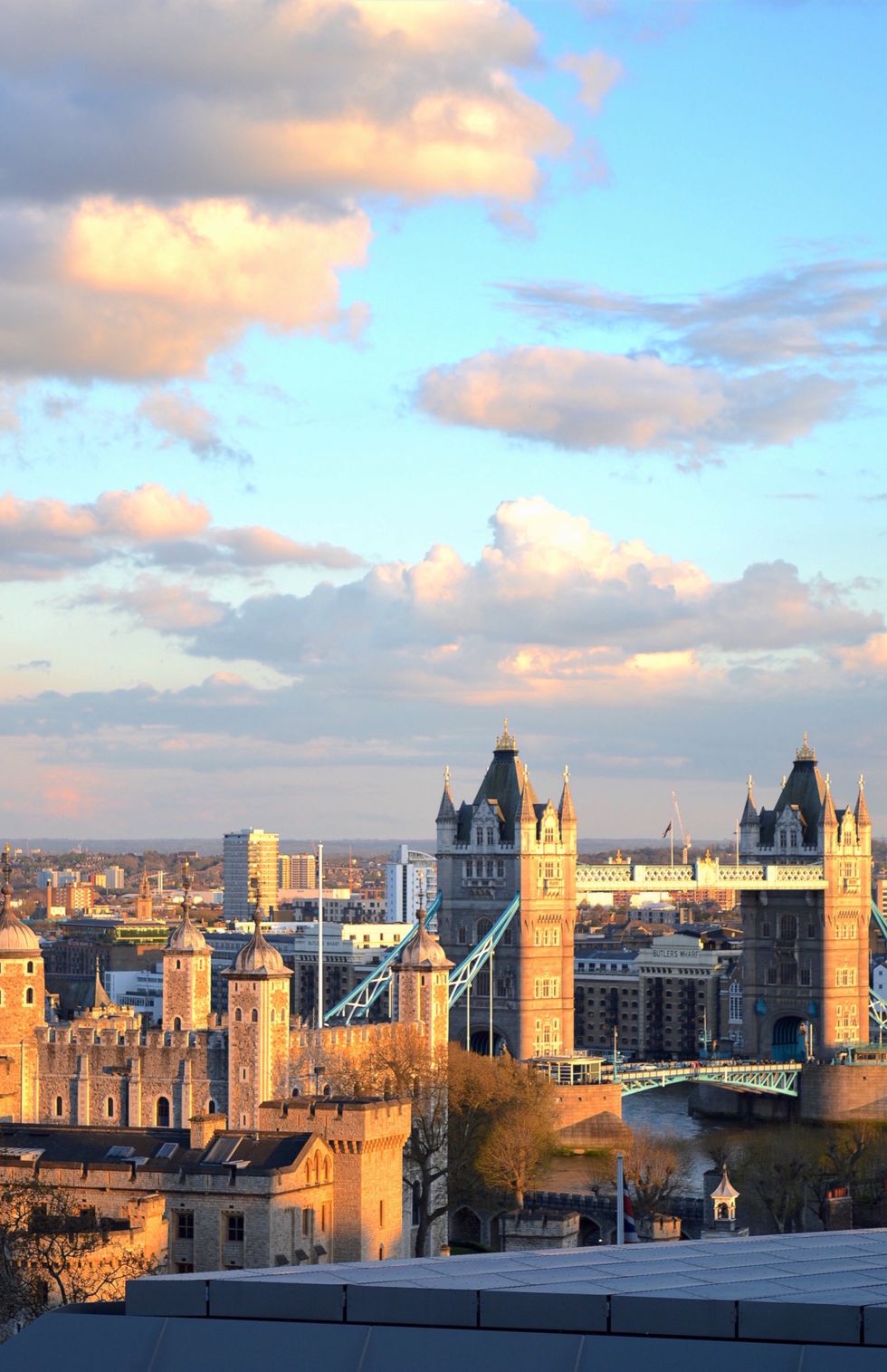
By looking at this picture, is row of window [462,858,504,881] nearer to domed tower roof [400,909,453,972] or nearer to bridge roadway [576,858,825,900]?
bridge roadway [576,858,825,900]

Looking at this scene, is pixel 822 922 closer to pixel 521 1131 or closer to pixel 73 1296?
pixel 521 1131

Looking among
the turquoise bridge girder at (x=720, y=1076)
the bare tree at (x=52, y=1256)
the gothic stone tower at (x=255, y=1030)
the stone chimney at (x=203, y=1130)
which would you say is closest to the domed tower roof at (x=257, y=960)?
the gothic stone tower at (x=255, y=1030)

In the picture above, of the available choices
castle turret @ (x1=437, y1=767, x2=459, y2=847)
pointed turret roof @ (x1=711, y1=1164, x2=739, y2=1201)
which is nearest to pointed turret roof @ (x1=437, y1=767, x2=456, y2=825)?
castle turret @ (x1=437, y1=767, x2=459, y2=847)

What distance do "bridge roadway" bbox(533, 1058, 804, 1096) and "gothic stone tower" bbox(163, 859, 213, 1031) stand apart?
3915 cm

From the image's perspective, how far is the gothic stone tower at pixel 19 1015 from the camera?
78.8 m

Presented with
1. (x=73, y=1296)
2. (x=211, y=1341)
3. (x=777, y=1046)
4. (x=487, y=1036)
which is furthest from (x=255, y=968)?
(x=777, y=1046)

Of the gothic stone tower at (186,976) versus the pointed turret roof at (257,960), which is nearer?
the pointed turret roof at (257,960)

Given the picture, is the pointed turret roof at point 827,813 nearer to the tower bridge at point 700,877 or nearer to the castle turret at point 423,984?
the tower bridge at point 700,877

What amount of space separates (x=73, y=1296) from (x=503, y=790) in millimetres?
93516

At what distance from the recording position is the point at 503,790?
142000 millimetres

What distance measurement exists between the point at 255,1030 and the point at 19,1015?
27.2 feet

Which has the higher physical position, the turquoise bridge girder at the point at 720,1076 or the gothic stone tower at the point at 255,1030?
the gothic stone tower at the point at 255,1030

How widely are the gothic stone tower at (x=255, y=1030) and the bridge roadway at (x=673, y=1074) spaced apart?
146 feet

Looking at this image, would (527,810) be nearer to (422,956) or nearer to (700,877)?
(700,877)
